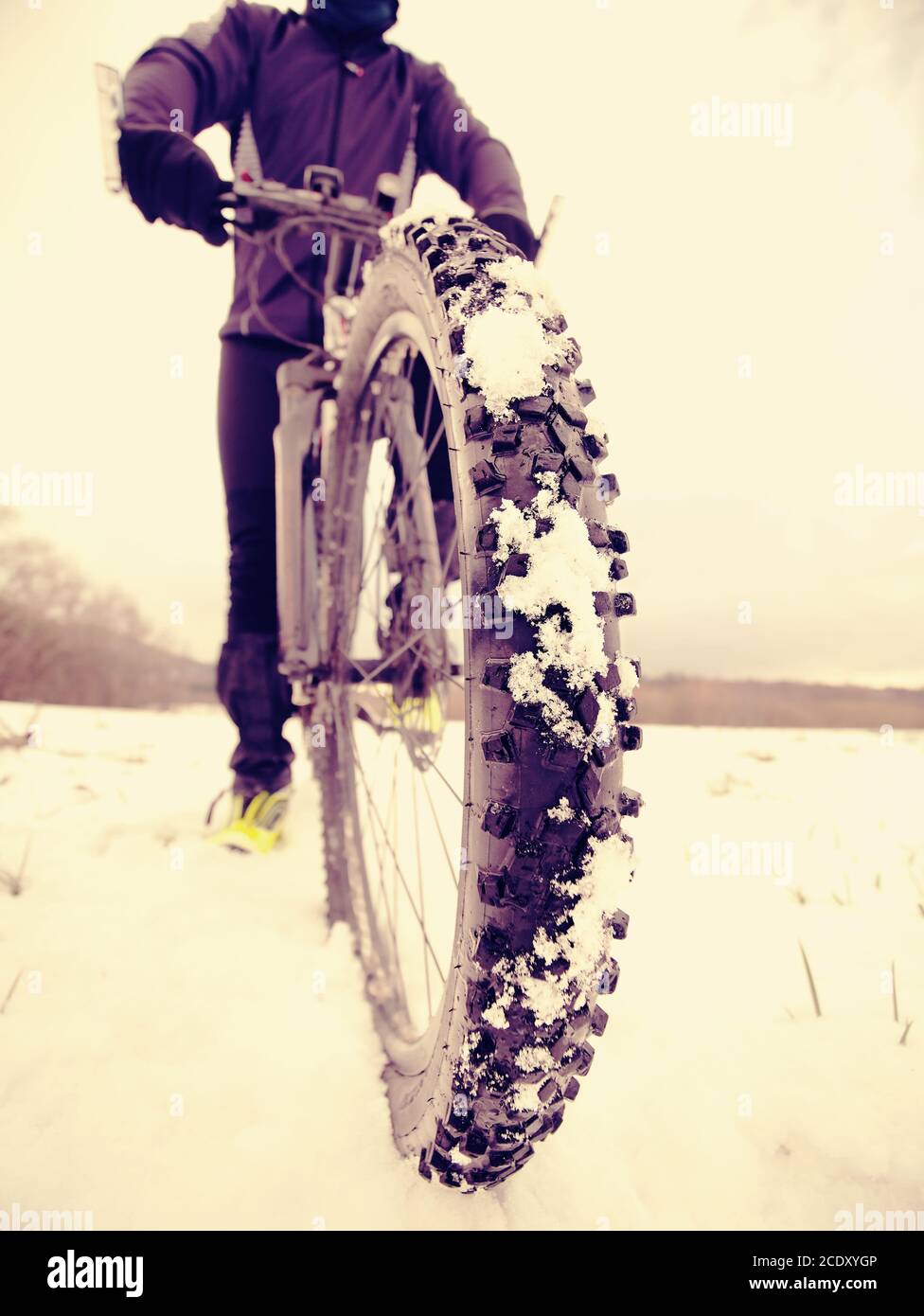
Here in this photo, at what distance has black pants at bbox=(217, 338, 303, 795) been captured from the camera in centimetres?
183

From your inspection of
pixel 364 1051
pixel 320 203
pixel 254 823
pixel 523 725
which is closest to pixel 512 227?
pixel 320 203

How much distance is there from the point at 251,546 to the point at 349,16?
140cm

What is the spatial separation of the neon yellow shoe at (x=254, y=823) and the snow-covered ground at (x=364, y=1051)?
0.25 feet

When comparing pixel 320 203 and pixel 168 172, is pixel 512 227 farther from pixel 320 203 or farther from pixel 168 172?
pixel 168 172

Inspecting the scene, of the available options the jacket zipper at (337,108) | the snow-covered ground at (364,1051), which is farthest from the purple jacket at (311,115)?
the snow-covered ground at (364,1051)

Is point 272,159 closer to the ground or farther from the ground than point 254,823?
farther from the ground

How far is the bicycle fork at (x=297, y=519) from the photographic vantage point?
1425 mm

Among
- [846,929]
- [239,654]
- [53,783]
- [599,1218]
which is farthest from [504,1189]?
[53,783]

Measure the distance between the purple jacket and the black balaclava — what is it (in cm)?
2

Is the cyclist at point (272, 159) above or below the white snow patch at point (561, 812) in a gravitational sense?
above

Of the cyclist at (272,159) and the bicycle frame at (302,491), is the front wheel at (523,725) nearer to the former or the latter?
the bicycle frame at (302,491)

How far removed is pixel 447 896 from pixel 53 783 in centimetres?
168

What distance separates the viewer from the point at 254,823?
1.91m
